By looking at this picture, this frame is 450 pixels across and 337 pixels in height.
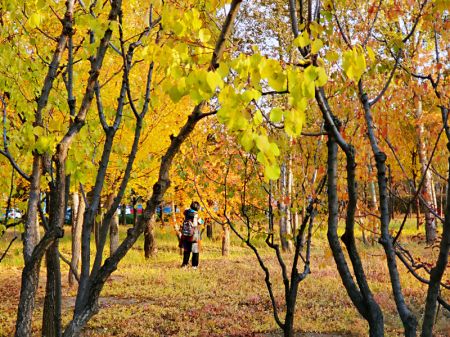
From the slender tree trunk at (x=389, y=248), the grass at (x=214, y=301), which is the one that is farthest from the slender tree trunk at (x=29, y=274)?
the grass at (x=214, y=301)

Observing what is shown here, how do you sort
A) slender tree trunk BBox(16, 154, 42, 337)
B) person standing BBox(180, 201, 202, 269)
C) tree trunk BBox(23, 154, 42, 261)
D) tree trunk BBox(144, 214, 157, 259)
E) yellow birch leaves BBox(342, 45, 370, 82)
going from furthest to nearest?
1. tree trunk BBox(144, 214, 157, 259)
2. person standing BBox(180, 201, 202, 269)
3. tree trunk BBox(23, 154, 42, 261)
4. slender tree trunk BBox(16, 154, 42, 337)
5. yellow birch leaves BBox(342, 45, 370, 82)

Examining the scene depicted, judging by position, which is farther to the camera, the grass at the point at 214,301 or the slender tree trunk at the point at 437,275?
the grass at the point at 214,301

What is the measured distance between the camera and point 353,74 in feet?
6.98

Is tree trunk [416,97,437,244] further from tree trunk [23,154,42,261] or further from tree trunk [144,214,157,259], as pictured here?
tree trunk [144,214,157,259]

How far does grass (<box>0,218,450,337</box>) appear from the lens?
837cm

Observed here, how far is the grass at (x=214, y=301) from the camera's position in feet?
27.5

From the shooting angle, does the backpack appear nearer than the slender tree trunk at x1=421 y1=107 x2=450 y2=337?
No

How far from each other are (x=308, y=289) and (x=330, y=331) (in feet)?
11.6

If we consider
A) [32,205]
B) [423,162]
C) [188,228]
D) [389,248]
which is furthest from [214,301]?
[389,248]

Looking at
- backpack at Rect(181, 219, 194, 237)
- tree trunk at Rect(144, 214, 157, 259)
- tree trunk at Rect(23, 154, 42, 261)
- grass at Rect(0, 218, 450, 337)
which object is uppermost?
tree trunk at Rect(23, 154, 42, 261)

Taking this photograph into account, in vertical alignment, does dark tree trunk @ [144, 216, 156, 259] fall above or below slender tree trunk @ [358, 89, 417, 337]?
below

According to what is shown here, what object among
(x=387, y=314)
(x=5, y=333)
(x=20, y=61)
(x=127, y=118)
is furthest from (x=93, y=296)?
(x=387, y=314)

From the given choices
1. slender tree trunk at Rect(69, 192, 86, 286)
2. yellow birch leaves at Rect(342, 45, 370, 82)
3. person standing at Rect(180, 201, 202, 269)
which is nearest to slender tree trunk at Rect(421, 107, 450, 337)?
yellow birch leaves at Rect(342, 45, 370, 82)

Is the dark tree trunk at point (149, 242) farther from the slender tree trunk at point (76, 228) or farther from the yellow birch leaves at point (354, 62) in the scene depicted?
the yellow birch leaves at point (354, 62)
